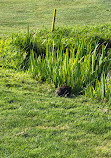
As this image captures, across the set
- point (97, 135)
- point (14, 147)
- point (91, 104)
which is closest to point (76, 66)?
point (91, 104)

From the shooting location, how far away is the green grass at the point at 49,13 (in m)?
12.1

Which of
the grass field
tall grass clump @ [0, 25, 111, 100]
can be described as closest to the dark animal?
the grass field

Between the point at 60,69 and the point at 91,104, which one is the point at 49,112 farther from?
the point at 60,69

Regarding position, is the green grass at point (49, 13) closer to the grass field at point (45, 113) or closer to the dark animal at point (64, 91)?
the grass field at point (45, 113)

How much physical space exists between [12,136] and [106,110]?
1.73 m

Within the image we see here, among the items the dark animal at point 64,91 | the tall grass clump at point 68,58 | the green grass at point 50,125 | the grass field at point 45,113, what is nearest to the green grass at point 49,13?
the tall grass clump at point 68,58

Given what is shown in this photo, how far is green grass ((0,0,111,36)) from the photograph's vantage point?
12117mm

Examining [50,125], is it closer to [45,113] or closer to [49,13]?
[45,113]

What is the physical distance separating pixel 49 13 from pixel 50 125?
9.71 metres

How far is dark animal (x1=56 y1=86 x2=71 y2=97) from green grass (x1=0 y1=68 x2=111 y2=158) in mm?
112

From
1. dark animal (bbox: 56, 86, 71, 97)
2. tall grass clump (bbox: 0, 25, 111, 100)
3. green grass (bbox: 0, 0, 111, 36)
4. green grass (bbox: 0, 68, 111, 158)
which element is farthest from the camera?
green grass (bbox: 0, 0, 111, 36)

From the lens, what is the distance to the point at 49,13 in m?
13.8

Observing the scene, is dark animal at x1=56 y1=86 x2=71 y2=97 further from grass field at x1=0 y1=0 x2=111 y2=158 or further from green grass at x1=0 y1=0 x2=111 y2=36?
green grass at x1=0 y1=0 x2=111 y2=36

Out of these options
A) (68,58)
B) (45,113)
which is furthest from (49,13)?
(45,113)
